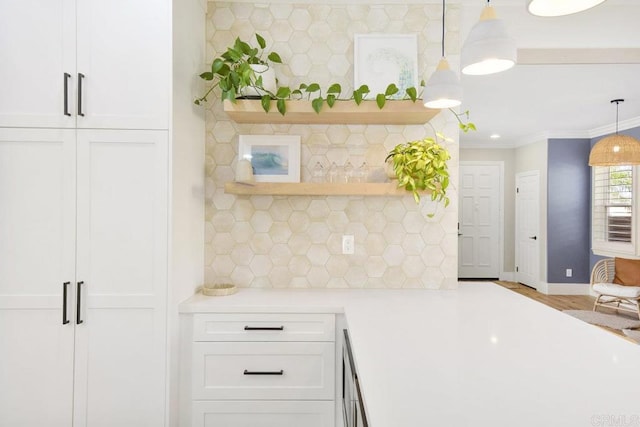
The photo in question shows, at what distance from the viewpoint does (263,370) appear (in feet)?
5.97

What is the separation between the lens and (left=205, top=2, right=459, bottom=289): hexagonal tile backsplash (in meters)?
2.26

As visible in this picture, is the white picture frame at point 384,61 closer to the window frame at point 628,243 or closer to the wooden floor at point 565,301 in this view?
the wooden floor at point 565,301

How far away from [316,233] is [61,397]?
1.47 metres

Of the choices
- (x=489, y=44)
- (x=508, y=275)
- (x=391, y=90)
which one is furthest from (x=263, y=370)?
(x=508, y=275)

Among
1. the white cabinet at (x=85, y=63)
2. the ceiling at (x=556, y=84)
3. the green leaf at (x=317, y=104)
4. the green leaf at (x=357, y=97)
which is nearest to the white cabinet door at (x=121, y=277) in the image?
the white cabinet at (x=85, y=63)

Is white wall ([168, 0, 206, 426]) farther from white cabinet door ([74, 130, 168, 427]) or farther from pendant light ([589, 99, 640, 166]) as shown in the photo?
pendant light ([589, 99, 640, 166])

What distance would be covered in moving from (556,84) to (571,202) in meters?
2.94

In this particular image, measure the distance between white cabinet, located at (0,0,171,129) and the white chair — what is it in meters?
5.57

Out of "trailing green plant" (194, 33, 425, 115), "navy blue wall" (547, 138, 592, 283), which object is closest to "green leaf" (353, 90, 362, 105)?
"trailing green plant" (194, 33, 425, 115)

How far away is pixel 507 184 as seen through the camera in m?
7.27

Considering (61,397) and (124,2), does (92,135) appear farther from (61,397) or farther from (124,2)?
(61,397)

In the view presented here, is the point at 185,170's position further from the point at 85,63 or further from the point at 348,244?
the point at 348,244

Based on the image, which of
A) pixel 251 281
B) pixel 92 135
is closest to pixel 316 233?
pixel 251 281

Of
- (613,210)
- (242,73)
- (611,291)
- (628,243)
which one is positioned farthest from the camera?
(613,210)
